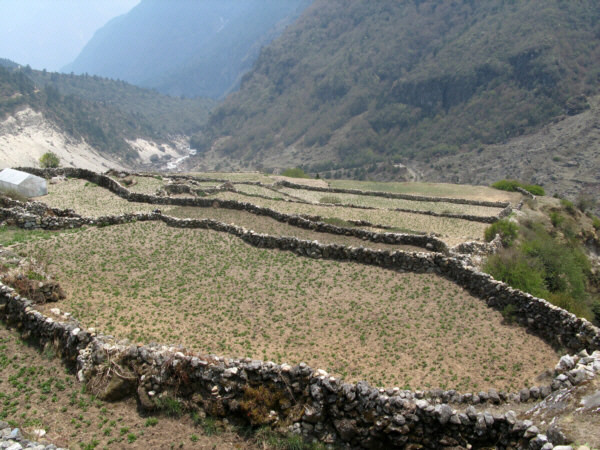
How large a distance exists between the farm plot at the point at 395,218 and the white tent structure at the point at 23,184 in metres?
16.4

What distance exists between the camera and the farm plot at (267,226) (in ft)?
87.8

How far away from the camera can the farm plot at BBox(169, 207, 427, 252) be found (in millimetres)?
26766

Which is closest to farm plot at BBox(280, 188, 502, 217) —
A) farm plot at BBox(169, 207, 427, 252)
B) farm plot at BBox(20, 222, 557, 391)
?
farm plot at BBox(169, 207, 427, 252)

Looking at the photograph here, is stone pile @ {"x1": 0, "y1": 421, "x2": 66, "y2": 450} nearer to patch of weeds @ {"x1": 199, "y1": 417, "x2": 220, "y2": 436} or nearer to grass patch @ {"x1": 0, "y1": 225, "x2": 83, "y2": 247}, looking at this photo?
patch of weeds @ {"x1": 199, "y1": 417, "x2": 220, "y2": 436}

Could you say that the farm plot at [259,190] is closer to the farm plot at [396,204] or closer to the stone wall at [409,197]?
the farm plot at [396,204]

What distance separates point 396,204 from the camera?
160 feet

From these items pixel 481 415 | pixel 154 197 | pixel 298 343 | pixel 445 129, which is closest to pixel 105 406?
pixel 298 343

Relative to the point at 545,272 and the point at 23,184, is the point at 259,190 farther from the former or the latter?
the point at 545,272

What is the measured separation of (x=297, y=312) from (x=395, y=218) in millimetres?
23691

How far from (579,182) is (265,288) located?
11577 centimetres

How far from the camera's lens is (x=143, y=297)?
18.7m

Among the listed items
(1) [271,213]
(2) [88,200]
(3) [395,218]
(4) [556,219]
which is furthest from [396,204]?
(2) [88,200]

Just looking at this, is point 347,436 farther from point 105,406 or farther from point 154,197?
point 154,197

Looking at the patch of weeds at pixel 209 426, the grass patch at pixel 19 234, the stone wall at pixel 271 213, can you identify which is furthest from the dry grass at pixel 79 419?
the stone wall at pixel 271 213
